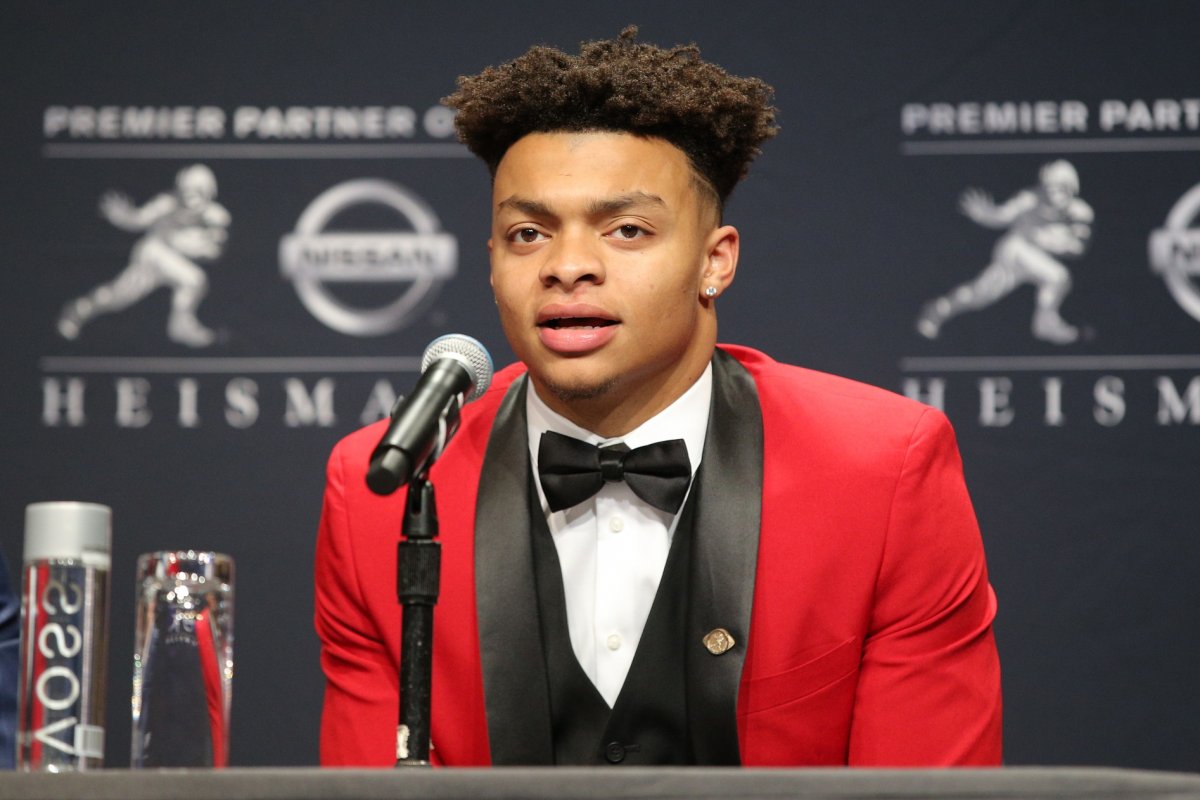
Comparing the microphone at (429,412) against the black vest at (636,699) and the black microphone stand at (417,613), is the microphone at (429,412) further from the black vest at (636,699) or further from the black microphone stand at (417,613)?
the black vest at (636,699)

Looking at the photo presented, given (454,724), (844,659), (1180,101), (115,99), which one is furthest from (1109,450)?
(115,99)

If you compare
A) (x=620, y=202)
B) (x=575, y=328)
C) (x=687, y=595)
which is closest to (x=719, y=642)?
(x=687, y=595)

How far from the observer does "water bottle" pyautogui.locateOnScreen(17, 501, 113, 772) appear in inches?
52.3

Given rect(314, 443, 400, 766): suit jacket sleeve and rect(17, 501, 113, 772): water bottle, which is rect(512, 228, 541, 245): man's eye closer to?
rect(314, 443, 400, 766): suit jacket sleeve

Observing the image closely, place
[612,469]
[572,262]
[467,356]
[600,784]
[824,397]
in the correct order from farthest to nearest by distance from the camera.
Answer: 1. [824,397]
2. [612,469]
3. [572,262]
4. [467,356]
5. [600,784]

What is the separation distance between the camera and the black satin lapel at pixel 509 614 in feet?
6.83

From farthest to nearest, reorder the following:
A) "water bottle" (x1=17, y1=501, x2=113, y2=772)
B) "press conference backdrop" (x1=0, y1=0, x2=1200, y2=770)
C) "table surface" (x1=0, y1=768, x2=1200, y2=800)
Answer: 1. "press conference backdrop" (x1=0, y1=0, x2=1200, y2=770)
2. "water bottle" (x1=17, y1=501, x2=113, y2=772)
3. "table surface" (x1=0, y1=768, x2=1200, y2=800)

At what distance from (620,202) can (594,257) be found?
9cm

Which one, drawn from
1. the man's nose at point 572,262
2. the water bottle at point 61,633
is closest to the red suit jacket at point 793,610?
the man's nose at point 572,262

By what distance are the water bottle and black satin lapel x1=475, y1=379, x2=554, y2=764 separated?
81 centimetres

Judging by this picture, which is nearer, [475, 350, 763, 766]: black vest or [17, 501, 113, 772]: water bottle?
[17, 501, 113, 772]: water bottle

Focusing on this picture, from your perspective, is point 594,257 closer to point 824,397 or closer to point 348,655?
point 824,397

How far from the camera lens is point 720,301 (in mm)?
3150

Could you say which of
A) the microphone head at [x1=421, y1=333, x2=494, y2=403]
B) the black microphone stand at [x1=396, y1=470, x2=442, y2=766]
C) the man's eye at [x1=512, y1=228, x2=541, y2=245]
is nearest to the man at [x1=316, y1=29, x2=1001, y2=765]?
the man's eye at [x1=512, y1=228, x2=541, y2=245]
